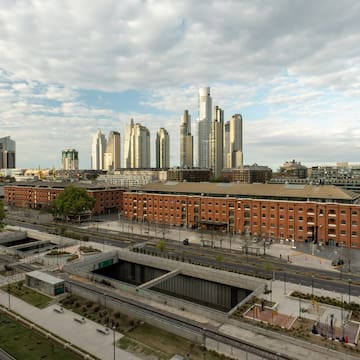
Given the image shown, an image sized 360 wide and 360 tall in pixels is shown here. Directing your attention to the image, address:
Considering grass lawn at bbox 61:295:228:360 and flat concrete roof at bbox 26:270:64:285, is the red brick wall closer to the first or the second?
flat concrete roof at bbox 26:270:64:285

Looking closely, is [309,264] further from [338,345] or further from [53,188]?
[53,188]

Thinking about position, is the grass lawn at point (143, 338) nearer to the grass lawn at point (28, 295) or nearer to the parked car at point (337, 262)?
the grass lawn at point (28, 295)

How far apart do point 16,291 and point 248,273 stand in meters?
39.3

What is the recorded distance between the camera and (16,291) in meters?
49.7

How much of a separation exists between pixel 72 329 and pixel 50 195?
121 metres

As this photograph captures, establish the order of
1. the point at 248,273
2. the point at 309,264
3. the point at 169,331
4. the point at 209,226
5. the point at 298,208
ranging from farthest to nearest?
the point at 209,226, the point at 298,208, the point at 309,264, the point at 248,273, the point at 169,331

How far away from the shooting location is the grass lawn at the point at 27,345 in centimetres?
3212

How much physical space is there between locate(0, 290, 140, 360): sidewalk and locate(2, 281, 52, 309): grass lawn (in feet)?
3.12

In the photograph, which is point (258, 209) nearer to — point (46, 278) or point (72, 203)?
point (46, 278)

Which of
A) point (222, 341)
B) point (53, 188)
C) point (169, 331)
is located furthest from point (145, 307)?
point (53, 188)

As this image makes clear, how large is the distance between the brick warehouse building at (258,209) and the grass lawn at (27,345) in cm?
6632

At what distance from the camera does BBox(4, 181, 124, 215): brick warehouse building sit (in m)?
134

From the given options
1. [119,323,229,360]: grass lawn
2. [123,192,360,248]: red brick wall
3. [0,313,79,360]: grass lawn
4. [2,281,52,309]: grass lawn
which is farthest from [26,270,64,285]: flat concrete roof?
[123,192,360,248]: red brick wall

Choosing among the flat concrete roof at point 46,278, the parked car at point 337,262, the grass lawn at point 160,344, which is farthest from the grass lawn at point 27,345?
the parked car at point 337,262
